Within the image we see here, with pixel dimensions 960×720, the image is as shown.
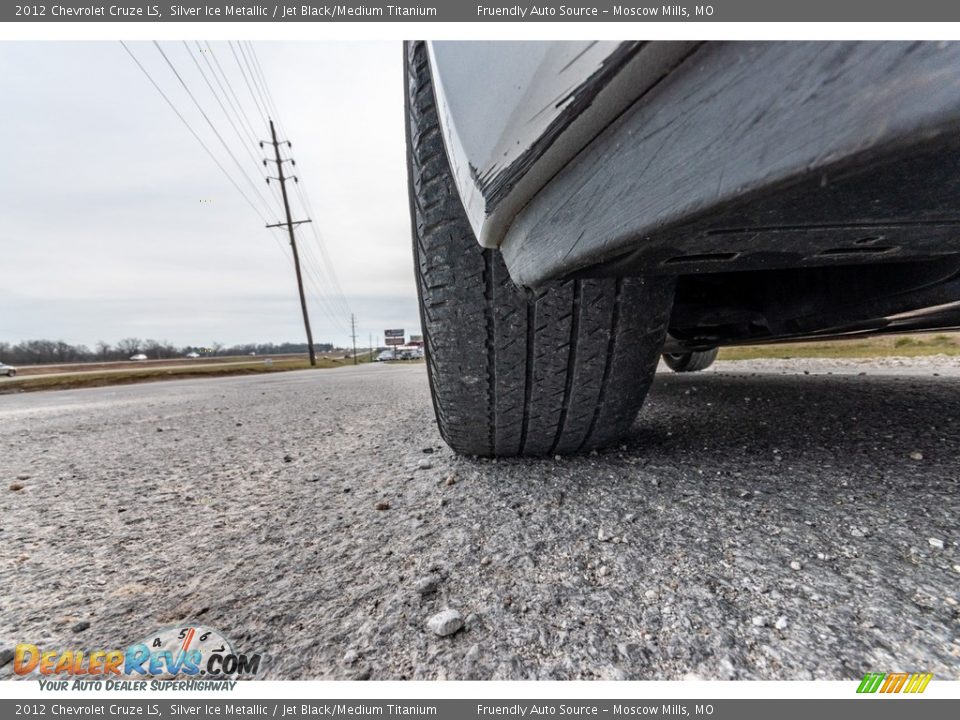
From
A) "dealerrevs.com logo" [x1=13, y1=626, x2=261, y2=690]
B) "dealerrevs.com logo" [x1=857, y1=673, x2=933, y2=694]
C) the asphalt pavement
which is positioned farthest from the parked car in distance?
"dealerrevs.com logo" [x1=13, y1=626, x2=261, y2=690]

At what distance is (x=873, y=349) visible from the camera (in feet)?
14.9

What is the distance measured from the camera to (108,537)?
2.22 ft

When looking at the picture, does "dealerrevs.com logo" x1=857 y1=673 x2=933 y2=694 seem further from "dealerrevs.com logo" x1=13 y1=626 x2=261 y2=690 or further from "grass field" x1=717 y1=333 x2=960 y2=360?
"grass field" x1=717 y1=333 x2=960 y2=360

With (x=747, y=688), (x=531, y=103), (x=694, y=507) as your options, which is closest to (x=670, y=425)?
(x=694, y=507)

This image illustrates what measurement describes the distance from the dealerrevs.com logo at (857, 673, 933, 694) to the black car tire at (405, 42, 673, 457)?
499mm

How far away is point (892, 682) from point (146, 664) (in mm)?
670

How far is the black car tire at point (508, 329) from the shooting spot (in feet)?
2.12

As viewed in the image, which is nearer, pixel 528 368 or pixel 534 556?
pixel 534 556

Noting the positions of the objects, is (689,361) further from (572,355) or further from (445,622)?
(445,622)

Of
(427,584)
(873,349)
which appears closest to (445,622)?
(427,584)

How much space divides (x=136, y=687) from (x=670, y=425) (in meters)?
1.17

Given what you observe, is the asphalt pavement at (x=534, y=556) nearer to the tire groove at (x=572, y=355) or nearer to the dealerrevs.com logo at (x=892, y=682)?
the dealerrevs.com logo at (x=892, y=682)

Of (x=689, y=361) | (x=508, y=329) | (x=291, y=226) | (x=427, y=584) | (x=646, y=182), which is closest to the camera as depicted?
(x=646, y=182)

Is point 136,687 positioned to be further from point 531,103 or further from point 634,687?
point 531,103
